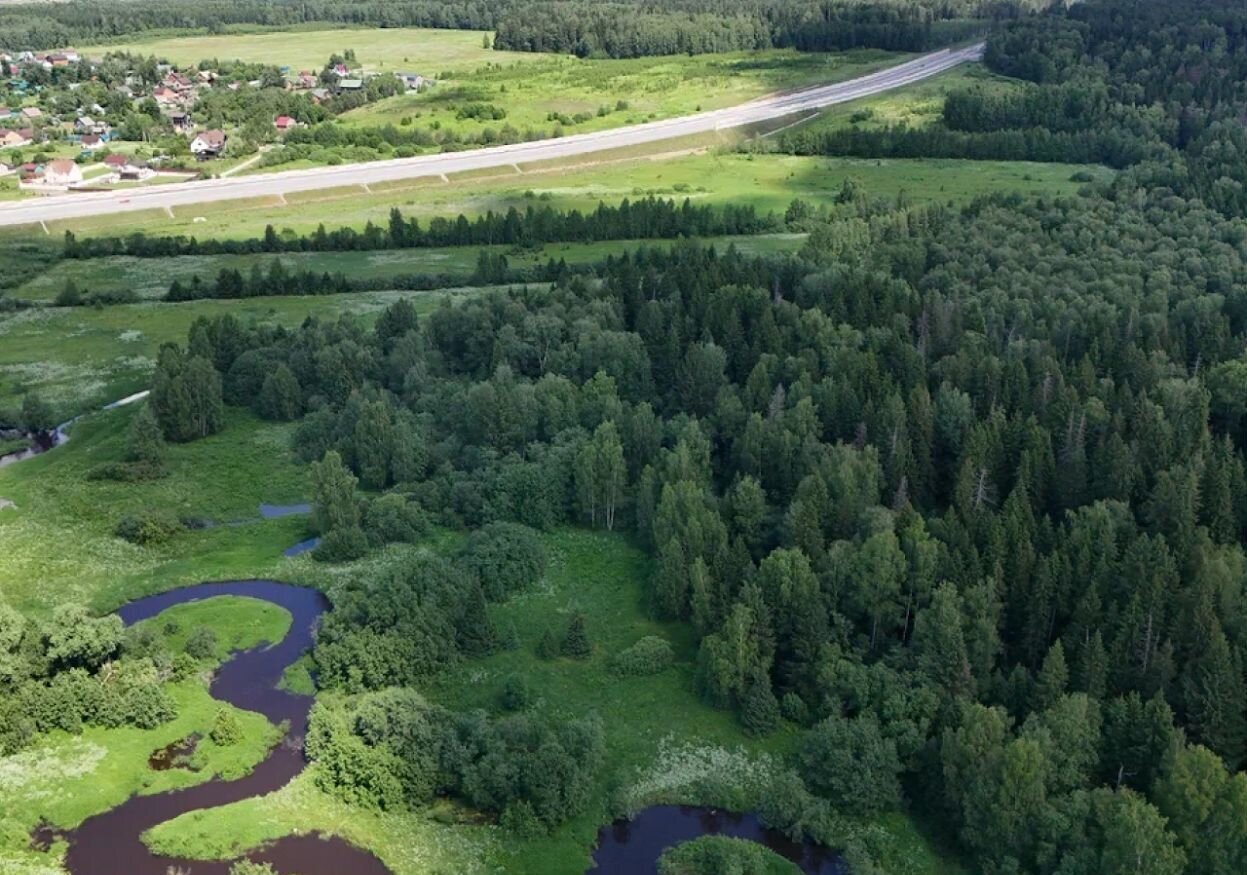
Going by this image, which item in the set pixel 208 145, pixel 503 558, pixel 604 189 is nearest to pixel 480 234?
pixel 604 189

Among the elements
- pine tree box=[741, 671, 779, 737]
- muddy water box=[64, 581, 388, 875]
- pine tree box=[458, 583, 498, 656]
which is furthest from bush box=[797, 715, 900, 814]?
muddy water box=[64, 581, 388, 875]

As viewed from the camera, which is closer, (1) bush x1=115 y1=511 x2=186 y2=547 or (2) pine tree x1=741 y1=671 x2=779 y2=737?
(2) pine tree x1=741 y1=671 x2=779 y2=737

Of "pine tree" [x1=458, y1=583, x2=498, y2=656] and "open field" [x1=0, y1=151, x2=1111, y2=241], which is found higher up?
"open field" [x1=0, y1=151, x2=1111, y2=241]

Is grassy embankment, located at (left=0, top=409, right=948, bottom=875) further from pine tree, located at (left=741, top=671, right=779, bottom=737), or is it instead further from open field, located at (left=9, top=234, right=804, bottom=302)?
open field, located at (left=9, top=234, right=804, bottom=302)

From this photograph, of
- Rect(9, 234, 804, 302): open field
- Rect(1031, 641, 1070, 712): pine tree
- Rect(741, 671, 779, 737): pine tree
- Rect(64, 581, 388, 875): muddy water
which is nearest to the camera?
Rect(64, 581, 388, 875): muddy water

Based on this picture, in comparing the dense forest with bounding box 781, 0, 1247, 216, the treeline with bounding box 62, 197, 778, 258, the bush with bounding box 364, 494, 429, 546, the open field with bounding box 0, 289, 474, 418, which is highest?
the dense forest with bounding box 781, 0, 1247, 216

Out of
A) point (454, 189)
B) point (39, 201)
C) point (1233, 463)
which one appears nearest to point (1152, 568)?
point (1233, 463)

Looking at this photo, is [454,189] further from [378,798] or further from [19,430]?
[378,798]
